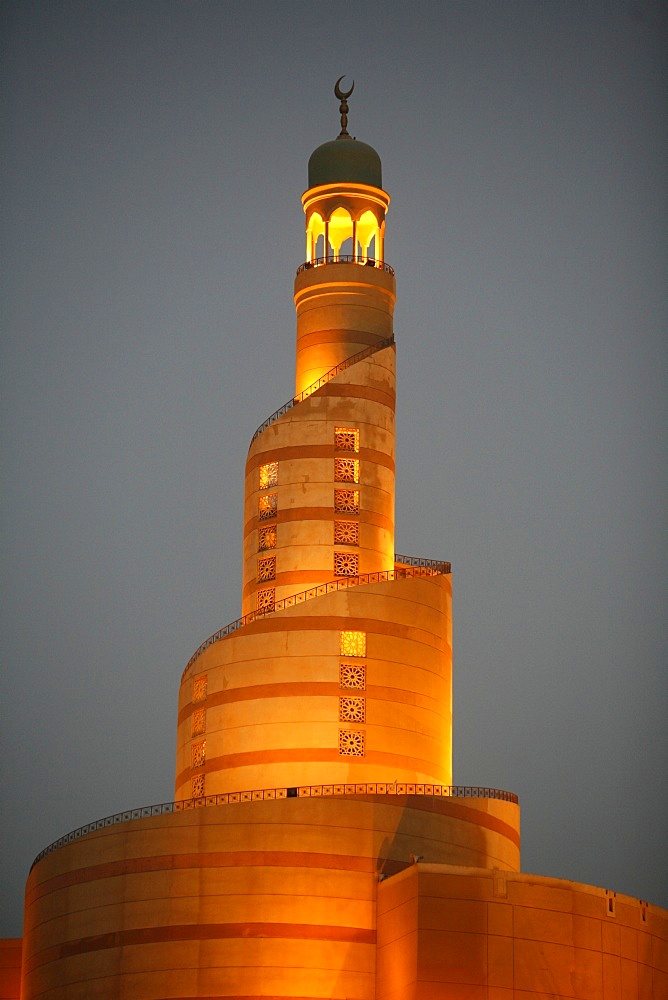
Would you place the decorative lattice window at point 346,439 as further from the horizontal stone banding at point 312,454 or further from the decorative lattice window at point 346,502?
the decorative lattice window at point 346,502

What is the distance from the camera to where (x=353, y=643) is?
75.2m

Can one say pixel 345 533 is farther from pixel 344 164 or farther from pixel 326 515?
pixel 344 164

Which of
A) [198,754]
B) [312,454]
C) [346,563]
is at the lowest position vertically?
[198,754]

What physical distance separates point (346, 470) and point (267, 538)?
3874 millimetres

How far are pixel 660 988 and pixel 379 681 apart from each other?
14375 mm

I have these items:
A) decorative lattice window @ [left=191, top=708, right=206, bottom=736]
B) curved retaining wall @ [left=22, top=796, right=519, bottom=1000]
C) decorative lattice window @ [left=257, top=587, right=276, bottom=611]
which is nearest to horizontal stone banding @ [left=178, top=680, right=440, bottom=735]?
A: decorative lattice window @ [left=191, top=708, right=206, bottom=736]

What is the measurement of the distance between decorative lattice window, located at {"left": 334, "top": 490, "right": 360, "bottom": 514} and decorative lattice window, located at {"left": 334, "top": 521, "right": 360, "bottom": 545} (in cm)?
48

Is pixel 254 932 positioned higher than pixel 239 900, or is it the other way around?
pixel 239 900

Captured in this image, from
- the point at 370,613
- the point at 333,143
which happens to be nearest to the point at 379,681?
the point at 370,613

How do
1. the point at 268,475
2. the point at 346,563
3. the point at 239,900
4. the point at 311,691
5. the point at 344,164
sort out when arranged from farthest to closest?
the point at 344,164 → the point at 268,475 → the point at 346,563 → the point at 311,691 → the point at 239,900

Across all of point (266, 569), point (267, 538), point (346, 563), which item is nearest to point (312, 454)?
point (267, 538)

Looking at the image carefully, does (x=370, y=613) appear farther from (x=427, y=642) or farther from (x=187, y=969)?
(x=187, y=969)

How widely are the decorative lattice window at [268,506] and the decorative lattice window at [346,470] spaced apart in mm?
2512

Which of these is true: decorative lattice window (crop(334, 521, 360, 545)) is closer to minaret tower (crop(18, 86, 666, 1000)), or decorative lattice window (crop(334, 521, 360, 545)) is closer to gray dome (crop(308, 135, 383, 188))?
minaret tower (crop(18, 86, 666, 1000))
